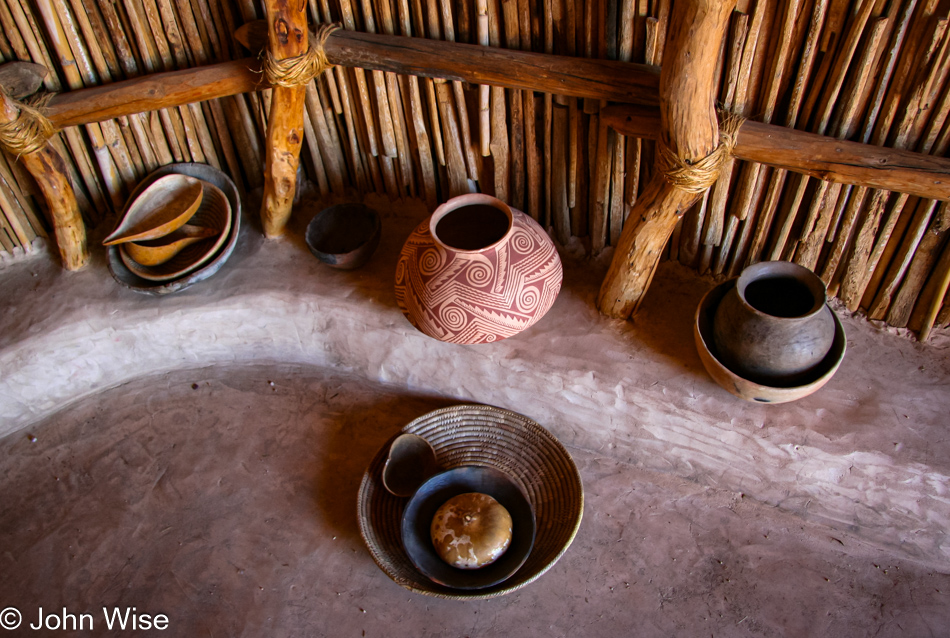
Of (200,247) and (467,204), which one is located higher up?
(467,204)

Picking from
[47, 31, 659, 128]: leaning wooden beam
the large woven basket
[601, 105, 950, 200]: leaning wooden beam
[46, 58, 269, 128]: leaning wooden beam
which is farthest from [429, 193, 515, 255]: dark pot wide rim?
[46, 58, 269, 128]: leaning wooden beam

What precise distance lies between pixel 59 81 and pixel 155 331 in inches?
44.7

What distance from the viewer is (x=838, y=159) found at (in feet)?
7.16

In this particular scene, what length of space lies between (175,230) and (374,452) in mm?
1382

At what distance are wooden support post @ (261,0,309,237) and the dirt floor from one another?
8.1 inches

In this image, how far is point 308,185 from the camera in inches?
133

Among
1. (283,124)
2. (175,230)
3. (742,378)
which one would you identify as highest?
(283,124)

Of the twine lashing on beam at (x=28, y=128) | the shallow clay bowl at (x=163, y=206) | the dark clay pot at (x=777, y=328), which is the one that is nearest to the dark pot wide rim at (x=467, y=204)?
the dark clay pot at (x=777, y=328)

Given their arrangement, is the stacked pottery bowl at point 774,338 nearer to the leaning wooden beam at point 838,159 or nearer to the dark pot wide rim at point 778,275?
the dark pot wide rim at point 778,275

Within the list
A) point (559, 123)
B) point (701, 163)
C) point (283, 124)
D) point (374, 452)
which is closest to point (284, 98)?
point (283, 124)

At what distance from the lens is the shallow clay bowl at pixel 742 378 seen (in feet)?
7.45

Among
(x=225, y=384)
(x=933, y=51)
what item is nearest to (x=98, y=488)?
(x=225, y=384)

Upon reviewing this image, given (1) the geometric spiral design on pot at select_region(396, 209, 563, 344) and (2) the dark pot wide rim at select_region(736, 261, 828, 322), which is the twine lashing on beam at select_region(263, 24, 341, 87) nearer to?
(1) the geometric spiral design on pot at select_region(396, 209, 563, 344)

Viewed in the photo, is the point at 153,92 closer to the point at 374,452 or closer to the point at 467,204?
the point at 467,204
